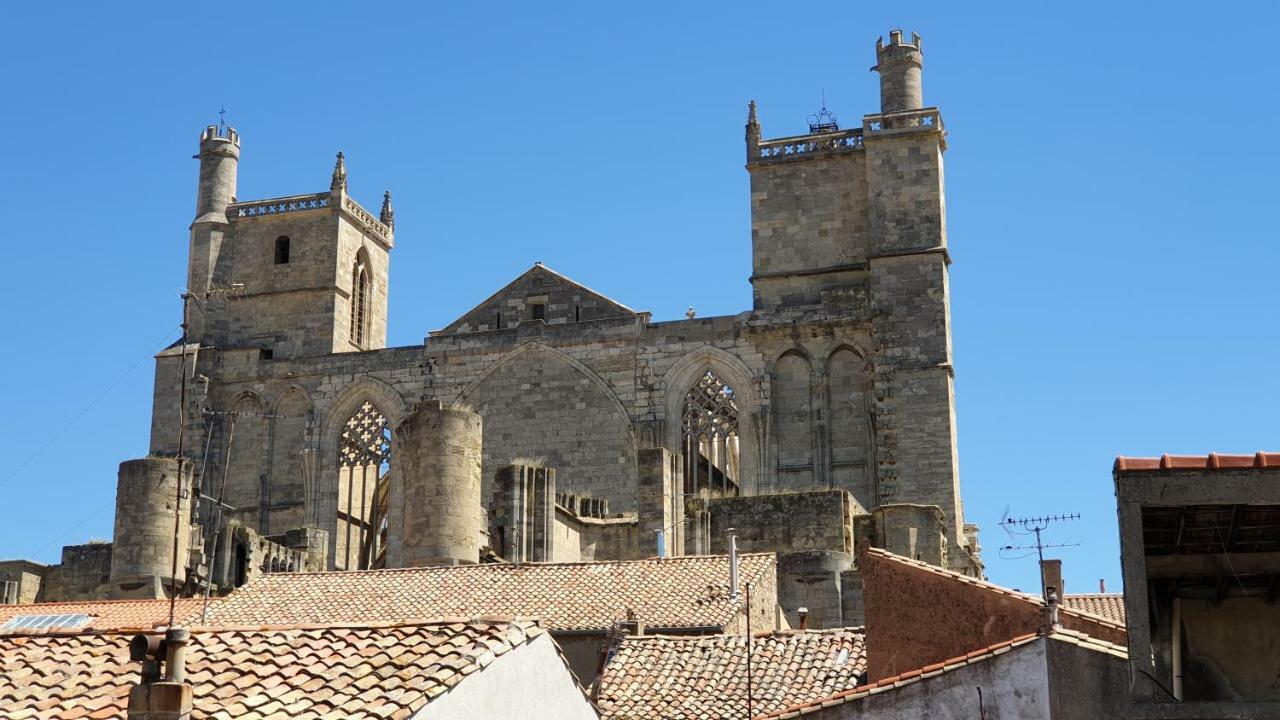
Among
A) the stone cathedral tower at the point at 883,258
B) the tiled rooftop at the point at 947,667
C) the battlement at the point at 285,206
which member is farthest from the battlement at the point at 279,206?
the tiled rooftop at the point at 947,667

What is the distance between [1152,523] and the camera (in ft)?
42.3

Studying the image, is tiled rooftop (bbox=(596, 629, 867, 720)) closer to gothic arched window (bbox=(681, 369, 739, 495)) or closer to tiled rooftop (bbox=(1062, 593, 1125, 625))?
tiled rooftop (bbox=(1062, 593, 1125, 625))

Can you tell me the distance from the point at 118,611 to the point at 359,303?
19.3m

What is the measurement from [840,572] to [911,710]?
14.3m

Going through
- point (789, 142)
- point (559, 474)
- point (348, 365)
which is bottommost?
point (559, 474)

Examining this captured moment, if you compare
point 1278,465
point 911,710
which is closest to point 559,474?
point 911,710

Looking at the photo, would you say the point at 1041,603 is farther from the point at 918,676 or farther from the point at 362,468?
the point at 362,468

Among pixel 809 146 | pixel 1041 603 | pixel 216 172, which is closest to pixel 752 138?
pixel 809 146

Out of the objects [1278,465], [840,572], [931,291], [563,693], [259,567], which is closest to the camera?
[1278,465]

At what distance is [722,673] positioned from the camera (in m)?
21.2

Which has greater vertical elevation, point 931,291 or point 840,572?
point 931,291

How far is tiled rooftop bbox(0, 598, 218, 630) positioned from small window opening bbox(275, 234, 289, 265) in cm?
1719

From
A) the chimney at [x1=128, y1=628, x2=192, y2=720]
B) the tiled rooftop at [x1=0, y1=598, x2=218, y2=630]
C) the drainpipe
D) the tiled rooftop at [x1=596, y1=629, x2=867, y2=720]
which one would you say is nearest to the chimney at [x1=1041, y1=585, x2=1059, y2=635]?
the drainpipe

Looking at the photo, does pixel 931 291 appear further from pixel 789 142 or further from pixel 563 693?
pixel 563 693
